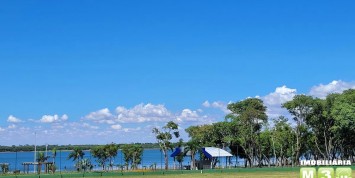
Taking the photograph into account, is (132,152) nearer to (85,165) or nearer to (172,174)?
(85,165)

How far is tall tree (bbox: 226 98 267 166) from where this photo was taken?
10080cm

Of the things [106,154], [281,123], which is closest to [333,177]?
[281,123]

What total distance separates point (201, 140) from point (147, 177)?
43.3m

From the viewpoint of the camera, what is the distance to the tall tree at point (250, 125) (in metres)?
101

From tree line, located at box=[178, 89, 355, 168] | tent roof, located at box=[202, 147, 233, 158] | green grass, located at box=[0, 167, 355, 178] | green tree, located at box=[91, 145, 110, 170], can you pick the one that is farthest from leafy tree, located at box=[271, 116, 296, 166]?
green tree, located at box=[91, 145, 110, 170]

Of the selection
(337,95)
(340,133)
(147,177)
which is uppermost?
(337,95)

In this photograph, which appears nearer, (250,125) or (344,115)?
(344,115)

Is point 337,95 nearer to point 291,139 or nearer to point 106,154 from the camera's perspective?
point 291,139

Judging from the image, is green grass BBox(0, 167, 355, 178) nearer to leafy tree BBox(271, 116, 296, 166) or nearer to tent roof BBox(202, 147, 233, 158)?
tent roof BBox(202, 147, 233, 158)

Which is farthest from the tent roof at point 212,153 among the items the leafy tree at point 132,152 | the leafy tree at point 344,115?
the leafy tree at point 132,152

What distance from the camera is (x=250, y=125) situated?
10094 centimetres

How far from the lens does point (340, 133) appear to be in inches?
3654

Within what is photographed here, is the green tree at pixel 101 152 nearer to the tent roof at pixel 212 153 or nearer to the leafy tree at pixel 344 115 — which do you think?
the tent roof at pixel 212 153

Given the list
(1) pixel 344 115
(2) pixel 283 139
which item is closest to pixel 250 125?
(2) pixel 283 139
